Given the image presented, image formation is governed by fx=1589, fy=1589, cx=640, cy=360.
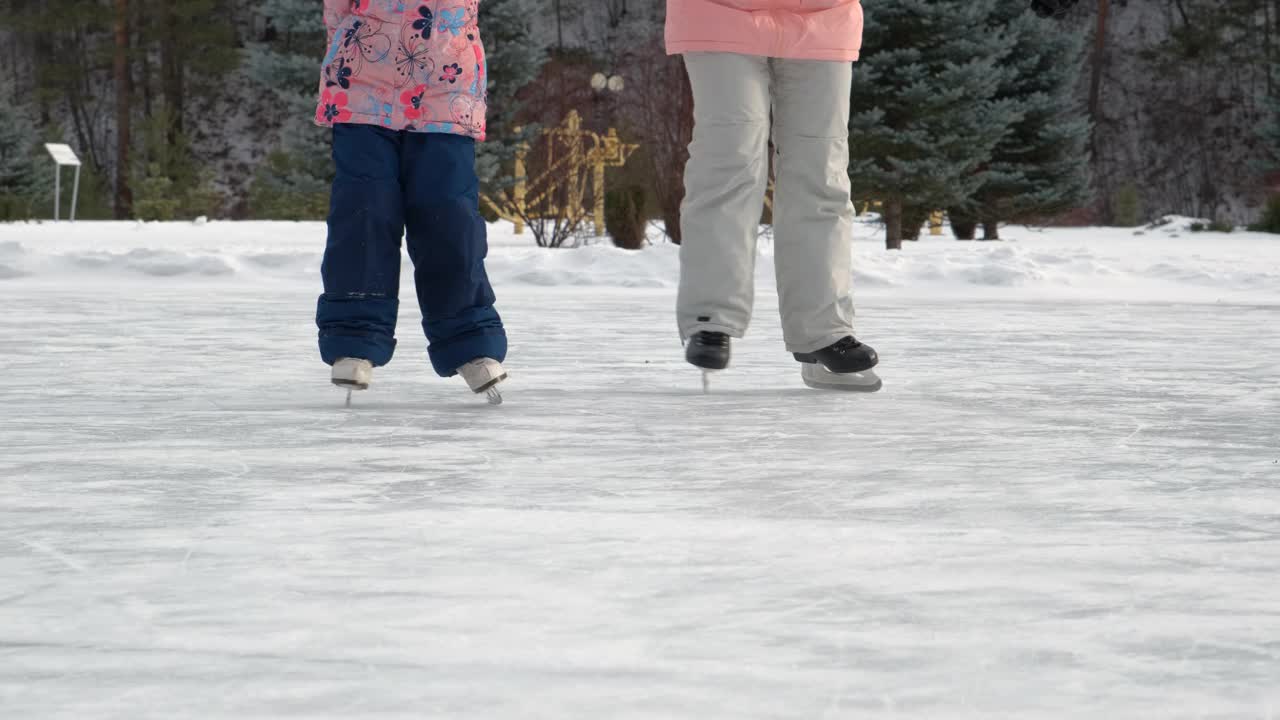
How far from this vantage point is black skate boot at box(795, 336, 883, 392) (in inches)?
131

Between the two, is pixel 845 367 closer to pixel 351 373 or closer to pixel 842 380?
pixel 842 380

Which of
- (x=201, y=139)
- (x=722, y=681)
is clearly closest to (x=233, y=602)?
(x=722, y=681)

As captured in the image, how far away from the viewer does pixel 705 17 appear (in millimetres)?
3340

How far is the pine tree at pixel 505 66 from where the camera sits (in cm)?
1377

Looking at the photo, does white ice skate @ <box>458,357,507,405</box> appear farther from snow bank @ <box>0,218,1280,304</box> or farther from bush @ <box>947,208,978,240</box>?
bush @ <box>947,208,978,240</box>

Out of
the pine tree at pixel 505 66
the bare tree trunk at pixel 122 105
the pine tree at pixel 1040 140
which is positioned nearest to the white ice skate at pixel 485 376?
the pine tree at pixel 505 66

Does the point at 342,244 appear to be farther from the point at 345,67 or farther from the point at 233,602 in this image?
the point at 233,602

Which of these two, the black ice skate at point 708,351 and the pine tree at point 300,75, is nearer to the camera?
the black ice skate at point 708,351

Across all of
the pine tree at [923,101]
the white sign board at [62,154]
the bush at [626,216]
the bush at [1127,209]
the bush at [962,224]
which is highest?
the pine tree at [923,101]

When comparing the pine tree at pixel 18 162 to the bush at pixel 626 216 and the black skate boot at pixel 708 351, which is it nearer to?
the bush at pixel 626 216

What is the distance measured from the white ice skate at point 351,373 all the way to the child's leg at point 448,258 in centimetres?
14

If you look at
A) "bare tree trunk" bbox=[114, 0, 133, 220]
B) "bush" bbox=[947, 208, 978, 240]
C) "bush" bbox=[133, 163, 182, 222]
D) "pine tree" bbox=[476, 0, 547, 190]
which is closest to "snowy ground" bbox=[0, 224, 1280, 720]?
"pine tree" bbox=[476, 0, 547, 190]

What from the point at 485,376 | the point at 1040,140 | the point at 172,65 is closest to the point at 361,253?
the point at 485,376

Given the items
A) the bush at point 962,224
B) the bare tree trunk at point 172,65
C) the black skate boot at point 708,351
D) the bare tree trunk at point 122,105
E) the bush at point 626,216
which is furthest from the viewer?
the bare tree trunk at point 172,65
